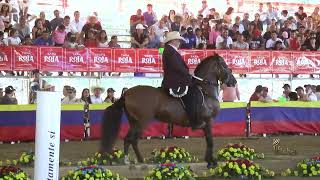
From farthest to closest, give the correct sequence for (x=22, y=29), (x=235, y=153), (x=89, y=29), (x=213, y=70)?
(x=89, y=29) < (x=22, y=29) < (x=213, y=70) < (x=235, y=153)

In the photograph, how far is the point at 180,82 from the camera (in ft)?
37.7

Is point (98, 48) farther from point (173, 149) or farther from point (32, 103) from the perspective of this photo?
point (173, 149)

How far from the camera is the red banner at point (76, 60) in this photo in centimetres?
1816

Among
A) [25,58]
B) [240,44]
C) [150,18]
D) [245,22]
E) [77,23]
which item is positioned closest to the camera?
[25,58]

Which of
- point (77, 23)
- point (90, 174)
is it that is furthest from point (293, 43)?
point (90, 174)

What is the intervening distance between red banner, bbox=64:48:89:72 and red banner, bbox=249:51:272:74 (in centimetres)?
588

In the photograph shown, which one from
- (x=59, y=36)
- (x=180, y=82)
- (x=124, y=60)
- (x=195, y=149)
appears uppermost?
(x=59, y=36)

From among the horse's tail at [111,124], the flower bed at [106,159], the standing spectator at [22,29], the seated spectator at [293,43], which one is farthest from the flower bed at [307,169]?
the seated spectator at [293,43]

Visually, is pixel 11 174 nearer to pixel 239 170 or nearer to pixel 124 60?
pixel 239 170

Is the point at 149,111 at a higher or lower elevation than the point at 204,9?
lower

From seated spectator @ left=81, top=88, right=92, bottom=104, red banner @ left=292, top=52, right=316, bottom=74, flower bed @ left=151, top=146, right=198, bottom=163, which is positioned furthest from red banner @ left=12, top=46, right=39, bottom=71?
red banner @ left=292, top=52, right=316, bottom=74

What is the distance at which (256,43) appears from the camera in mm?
22078

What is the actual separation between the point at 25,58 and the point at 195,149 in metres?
6.06

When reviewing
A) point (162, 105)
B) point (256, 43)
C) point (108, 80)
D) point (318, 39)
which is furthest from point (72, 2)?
point (162, 105)
